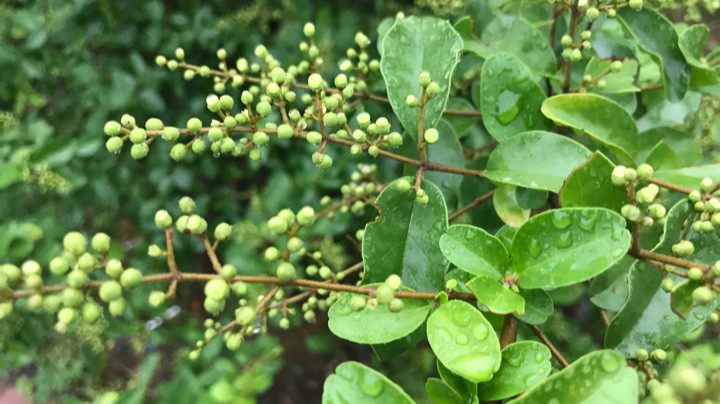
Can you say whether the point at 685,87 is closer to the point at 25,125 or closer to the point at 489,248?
the point at 489,248

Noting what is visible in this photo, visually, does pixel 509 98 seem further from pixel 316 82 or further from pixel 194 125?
pixel 194 125

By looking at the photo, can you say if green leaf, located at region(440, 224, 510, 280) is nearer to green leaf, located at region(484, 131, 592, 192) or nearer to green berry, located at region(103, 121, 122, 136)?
green leaf, located at region(484, 131, 592, 192)

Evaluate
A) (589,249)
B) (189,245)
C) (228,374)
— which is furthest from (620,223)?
(189,245)

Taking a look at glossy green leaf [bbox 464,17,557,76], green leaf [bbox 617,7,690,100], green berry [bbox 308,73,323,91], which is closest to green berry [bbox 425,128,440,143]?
green berry [bbox 308,73,323,91]

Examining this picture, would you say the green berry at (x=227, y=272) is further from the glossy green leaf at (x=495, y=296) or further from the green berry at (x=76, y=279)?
the glossy green leaf at (x=495, y=296)

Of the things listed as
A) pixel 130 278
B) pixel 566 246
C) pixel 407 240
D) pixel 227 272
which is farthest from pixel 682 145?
pixel 130 278

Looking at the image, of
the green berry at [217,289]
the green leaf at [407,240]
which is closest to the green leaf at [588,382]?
the green leaf at [407,240]
